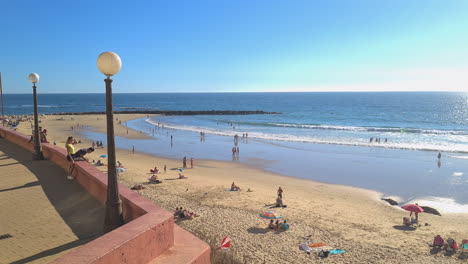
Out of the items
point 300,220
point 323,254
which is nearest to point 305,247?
point 323,254

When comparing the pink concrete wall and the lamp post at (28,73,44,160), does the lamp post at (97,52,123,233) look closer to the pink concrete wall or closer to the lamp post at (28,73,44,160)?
the pink concrete wall

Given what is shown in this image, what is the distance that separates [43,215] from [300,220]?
9428 mm

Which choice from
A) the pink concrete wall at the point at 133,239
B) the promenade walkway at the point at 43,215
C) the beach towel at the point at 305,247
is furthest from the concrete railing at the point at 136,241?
the beach towel at the point at 305,247

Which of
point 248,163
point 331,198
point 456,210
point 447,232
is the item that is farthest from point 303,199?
point 248,163

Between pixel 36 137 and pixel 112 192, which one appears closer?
pixel 112 192

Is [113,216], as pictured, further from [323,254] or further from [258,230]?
[258,230]

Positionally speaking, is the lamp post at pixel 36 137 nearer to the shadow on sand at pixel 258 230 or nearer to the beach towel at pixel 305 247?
the shadow on sand at pixel 258 230

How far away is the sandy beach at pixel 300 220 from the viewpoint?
10.1 meters

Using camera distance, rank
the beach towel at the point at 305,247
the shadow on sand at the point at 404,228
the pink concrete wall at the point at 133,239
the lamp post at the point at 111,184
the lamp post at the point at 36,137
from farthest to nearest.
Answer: the shadow on sand at the point at 404,228
the beach towel at the point at 305,247
the lamp post at the point at 36,137
the lamp post at the point at 111,184
the pink concrete wall at the point at 133,239

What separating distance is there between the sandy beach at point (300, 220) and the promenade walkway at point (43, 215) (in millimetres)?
4999

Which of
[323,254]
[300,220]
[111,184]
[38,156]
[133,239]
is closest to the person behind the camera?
[133,239]

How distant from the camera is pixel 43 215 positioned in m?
6.08

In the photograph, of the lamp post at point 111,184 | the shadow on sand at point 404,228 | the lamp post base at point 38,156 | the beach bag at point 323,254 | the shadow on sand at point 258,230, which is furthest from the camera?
the shadow on sand at point 404,228

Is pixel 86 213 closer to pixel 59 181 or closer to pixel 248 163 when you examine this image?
pixel 59 181
